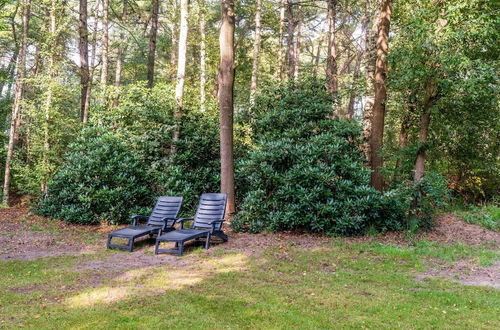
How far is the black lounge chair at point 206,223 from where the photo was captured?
7269mm

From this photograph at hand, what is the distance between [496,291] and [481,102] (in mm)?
6148

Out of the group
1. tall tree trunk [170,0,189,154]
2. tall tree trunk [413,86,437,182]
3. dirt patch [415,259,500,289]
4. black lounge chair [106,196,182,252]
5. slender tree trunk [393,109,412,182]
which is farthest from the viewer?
tall tree trunk [170,0,189,154]

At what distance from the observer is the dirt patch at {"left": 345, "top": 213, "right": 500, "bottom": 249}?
7816 mm

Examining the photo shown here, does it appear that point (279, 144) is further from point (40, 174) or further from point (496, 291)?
point (40, 174)

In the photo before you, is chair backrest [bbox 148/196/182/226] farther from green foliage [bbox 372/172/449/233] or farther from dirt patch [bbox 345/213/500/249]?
green foliage [bbox 372/172/449/233]

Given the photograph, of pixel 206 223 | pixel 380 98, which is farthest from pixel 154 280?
pixel 380 98

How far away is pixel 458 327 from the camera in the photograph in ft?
12.5

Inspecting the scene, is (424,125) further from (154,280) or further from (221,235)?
(154,280)

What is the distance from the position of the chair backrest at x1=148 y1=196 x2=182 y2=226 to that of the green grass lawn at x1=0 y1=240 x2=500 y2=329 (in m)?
1.84

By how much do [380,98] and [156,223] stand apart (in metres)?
5.99

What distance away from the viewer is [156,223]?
8.55m

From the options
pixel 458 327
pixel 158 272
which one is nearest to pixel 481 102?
pixel 458 327

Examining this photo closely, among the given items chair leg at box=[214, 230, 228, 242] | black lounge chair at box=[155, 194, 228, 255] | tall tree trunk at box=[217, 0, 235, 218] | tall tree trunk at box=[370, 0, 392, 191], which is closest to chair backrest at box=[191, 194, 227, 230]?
black lounge chair at box=[155, 194, 228, 255]

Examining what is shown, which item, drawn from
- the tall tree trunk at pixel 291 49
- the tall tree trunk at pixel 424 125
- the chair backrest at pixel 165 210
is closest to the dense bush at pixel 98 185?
the chair backrest at pixel 165 210
